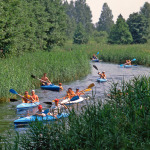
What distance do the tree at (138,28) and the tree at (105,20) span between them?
47.7m

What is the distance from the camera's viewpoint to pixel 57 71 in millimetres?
19234

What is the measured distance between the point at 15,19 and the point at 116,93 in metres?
14.4

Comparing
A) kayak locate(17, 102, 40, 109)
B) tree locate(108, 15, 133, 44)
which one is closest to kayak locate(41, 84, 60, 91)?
kayak locate(17, 102, 40, 109)

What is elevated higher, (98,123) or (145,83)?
(145,83)

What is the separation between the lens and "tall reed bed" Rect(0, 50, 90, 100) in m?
14.0

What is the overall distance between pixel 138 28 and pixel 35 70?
45.0 m

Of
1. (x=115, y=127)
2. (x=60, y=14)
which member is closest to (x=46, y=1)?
(x=60, y=14)

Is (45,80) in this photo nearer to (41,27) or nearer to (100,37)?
(41,27)

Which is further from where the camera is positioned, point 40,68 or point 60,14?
point 60,14

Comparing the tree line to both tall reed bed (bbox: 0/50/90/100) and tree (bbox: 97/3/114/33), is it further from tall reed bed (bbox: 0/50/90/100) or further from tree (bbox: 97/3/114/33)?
tree (bbox: 97/3/114/33)

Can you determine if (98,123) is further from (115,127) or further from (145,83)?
(145,83)

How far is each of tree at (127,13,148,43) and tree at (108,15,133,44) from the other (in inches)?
89.8

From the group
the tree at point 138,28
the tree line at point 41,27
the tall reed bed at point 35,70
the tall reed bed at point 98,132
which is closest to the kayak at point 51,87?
the tall reed bed at point 35,70

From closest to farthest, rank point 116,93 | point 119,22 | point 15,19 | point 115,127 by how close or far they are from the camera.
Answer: point 115,127 < point 116,93 < point 15,19 < point 119,22
